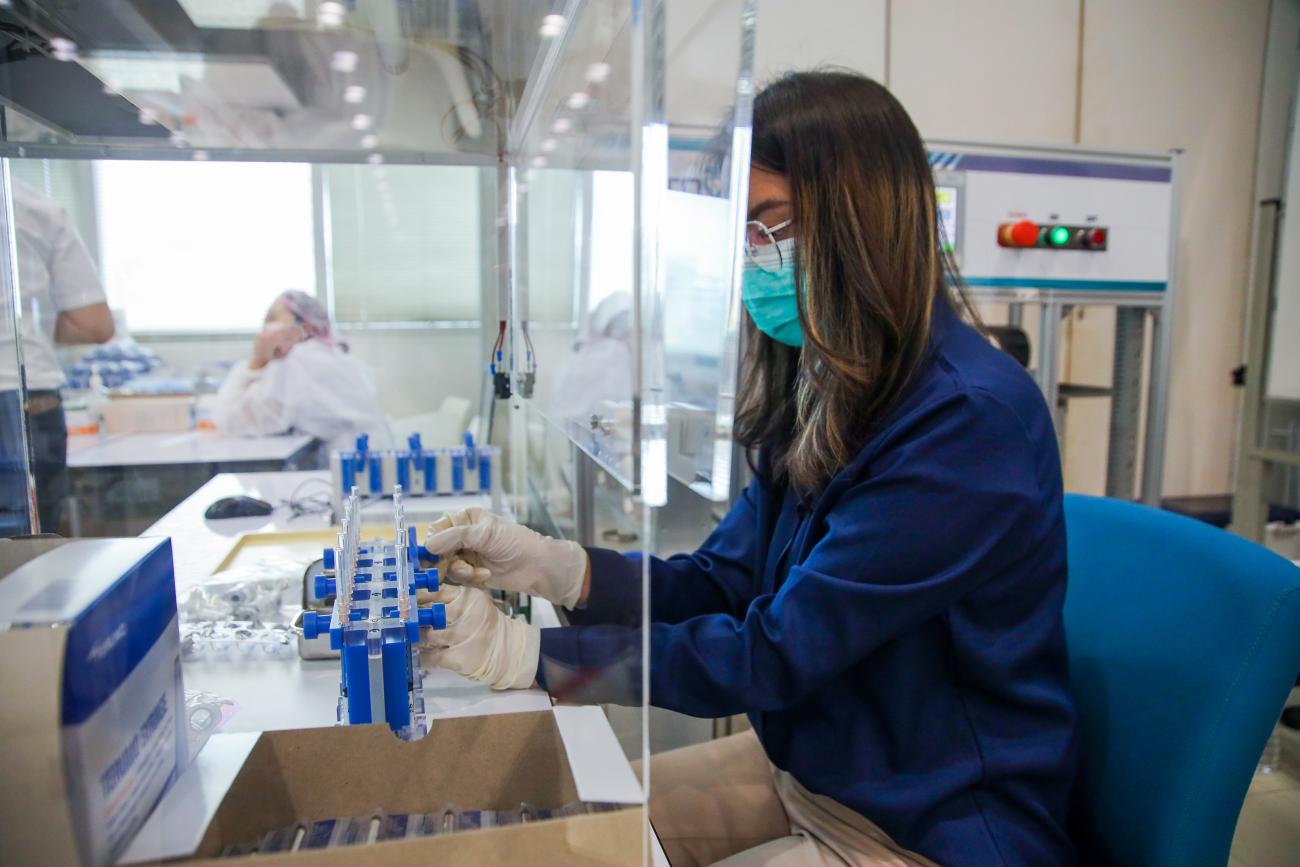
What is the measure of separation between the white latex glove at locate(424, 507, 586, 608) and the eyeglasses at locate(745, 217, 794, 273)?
41 centimetres

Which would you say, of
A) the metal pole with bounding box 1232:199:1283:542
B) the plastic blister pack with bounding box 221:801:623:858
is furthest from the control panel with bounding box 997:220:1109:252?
the plastic blister pack with bounding box 221:801:623:858

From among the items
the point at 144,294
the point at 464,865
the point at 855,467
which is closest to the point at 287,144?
the point at 144,294

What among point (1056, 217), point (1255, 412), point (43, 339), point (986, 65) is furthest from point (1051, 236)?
point (43, 339)

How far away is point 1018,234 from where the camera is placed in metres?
2.16

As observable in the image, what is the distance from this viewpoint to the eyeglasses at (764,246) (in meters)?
0.93

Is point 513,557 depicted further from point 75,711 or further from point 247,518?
point 247,518

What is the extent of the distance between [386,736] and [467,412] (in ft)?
7.34

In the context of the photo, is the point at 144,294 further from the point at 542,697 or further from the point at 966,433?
the point at 966,433

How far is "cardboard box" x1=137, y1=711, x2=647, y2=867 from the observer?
21.0 inches

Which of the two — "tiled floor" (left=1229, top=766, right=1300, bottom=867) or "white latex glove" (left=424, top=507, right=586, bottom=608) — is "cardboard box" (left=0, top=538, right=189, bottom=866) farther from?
"tiled floor" (left=1229, top=766, right=1300, bottom=867)

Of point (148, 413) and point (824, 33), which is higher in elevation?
point (824, 33)

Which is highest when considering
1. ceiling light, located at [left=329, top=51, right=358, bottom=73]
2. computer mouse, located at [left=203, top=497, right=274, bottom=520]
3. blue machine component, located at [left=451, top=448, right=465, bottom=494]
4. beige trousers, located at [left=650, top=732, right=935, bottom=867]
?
ceiling light, located at [left=329, top=51, right=358, bottom=73]

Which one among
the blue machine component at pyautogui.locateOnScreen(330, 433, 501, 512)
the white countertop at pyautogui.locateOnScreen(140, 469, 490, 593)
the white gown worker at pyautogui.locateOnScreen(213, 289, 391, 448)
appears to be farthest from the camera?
the white gown worker at pyautogui.locateOnScreen(213, 289, 391, 448)

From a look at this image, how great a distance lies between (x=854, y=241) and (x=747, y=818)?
2.28 feet
